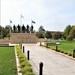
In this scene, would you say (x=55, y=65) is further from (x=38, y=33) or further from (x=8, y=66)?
(x=38, y=33)

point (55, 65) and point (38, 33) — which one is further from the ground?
point (38, 33)

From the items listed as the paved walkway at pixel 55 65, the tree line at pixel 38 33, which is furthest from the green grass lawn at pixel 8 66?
the tree line at pixel 38 33

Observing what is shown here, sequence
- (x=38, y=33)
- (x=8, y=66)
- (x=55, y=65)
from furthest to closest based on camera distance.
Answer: (x=38, y=33), (x=55, y=65), (x=8, y=66)

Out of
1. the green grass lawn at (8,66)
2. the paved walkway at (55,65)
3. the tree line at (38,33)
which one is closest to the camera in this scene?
the green grass lawn at (8,66)

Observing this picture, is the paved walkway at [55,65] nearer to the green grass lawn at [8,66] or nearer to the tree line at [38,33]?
the green grass lawn at [8,66]

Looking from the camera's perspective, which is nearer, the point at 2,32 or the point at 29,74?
the point at 29,74

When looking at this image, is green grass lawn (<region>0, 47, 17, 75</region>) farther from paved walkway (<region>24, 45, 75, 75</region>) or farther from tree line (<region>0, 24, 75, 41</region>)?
tree line (<region>0, 24, 75, 41</region>)

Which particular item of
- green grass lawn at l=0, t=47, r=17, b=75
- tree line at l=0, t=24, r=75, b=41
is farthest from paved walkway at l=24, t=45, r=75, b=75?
tree line at l=0, t=24, r=75, b=41

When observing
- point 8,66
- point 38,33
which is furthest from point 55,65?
point 38,33

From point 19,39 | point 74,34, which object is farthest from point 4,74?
point 74,34

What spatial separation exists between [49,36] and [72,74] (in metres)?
75.7

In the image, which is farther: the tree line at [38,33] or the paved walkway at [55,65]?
the tree line at [38,33]

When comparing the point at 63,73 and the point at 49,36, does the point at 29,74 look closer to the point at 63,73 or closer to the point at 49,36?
the point at 63,73

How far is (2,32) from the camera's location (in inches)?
2916
